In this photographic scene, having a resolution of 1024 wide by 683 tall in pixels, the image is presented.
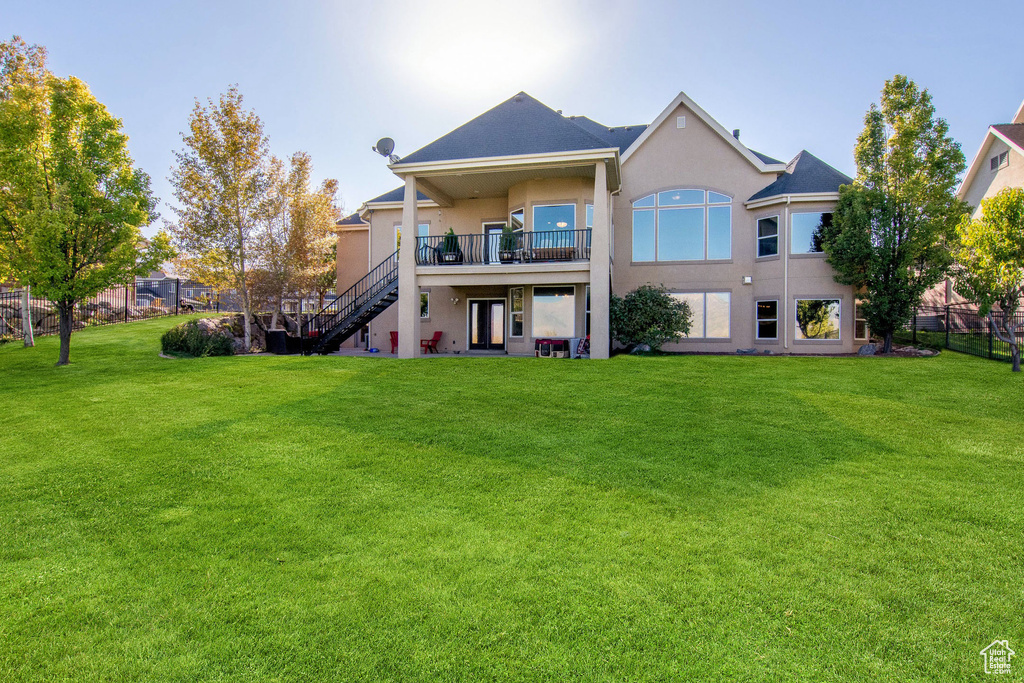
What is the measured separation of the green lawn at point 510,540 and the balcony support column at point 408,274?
270 inches

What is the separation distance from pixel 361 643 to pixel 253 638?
0.57 meters

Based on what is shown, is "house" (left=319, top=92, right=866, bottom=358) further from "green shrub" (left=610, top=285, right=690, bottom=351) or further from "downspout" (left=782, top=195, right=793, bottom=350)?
"green shrub" (left=610, top=285, right=690, bottom=351)

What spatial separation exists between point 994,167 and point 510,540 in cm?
2770

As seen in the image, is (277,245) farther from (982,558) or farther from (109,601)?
(982,558)

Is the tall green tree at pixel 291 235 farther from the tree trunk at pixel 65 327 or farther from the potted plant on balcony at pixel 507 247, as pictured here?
the potted plant on balcony at pixel 507 247

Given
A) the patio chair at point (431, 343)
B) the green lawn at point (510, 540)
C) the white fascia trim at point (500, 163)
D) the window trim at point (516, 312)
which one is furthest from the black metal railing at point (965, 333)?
the patio chair at point (431, 343)

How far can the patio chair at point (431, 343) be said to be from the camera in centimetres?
1633

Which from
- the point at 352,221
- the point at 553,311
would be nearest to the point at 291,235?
the point at 352,221

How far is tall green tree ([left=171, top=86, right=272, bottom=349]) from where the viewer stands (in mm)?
15906

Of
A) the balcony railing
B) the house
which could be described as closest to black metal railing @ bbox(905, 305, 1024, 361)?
the house

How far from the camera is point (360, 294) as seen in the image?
637 inches

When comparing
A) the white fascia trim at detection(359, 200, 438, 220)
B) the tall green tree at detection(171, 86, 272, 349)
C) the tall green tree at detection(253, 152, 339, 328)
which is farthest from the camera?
the white fascia trim at detection(359, 200, 438, 220)

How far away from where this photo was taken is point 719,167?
16.5 metres

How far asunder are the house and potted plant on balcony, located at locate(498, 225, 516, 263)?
4 cm
